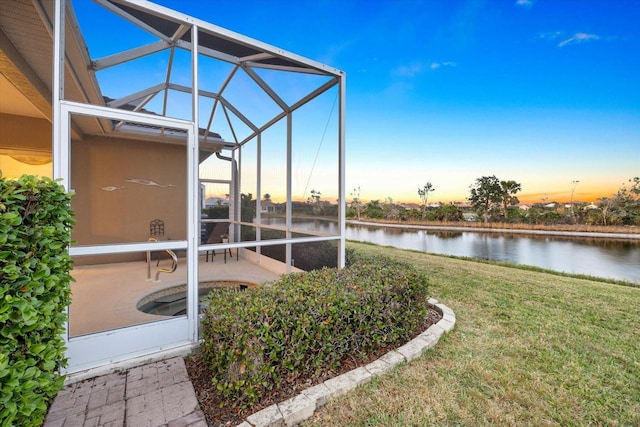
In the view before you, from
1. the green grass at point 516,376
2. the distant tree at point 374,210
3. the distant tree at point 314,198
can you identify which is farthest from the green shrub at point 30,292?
the distant tree at point 374,210

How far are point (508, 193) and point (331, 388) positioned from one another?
28.8 m

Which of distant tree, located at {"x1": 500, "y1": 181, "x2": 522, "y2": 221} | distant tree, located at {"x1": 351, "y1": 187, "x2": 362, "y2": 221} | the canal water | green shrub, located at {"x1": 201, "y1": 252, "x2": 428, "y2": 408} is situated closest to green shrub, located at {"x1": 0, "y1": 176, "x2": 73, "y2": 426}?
green shrub, located at {"x1": 201, "y1": 252, "x2": 428, "y2": 408}

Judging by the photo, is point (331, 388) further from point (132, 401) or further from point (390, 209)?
point (390, 209)

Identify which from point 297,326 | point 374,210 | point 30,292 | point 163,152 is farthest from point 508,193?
point 30,292

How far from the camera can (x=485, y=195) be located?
84.9 feet

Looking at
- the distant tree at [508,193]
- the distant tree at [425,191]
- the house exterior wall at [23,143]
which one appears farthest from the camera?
the distant tree at [425,191]

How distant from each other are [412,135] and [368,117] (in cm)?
380

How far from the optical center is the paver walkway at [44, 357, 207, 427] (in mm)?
1722

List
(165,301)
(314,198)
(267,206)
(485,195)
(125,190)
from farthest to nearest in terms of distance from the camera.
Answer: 1. (485,195)
2. (125,190)
3. (267,206)
4. (314,198)
5. (165,301)

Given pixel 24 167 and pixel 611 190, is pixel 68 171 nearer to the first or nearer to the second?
pixel 24 167

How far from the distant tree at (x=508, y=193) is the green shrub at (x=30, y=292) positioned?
2926 cm

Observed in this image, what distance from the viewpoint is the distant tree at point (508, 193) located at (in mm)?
24531

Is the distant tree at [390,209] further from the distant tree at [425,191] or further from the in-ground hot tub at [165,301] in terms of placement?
the in-ground hot tub at [165,301]

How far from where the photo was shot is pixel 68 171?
2180 millimetres
